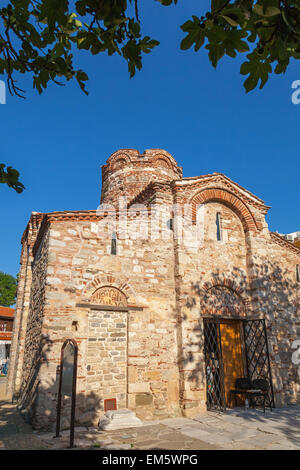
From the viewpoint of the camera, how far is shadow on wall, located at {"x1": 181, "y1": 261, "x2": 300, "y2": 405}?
8.71m

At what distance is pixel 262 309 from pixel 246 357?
1592 mm

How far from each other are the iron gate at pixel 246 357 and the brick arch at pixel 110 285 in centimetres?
254

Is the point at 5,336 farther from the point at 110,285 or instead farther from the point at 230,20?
the point at 230,20

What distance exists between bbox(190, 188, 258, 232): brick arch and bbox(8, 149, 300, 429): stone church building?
0.13ft

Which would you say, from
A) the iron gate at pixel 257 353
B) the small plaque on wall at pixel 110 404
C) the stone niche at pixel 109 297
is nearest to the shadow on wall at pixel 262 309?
the iron gate at pixel 257 353

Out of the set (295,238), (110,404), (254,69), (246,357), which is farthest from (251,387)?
(295,238)

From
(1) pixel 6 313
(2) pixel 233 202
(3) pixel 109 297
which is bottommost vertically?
(3) pixel 109 297

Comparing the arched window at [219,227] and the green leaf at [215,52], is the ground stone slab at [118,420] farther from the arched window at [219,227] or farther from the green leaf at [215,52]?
the green leaf at [215,52]

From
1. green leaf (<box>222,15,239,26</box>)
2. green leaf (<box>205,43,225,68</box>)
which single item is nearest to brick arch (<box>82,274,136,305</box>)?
green leaf (<box>205,43,225,68</box>)

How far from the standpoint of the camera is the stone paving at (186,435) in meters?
5.54

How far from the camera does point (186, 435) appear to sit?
6250 mm

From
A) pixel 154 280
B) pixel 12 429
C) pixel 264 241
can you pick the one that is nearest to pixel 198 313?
pixel 154 280

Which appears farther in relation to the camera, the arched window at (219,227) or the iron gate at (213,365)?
the arched window at (219,227)
